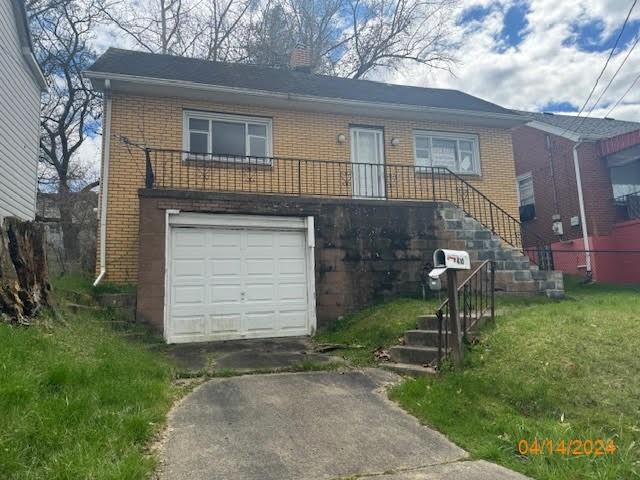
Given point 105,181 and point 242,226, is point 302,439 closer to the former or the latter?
point 242,226

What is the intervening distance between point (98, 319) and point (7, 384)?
176 inches

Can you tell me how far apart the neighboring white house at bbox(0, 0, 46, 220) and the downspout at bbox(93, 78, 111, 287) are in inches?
81.1

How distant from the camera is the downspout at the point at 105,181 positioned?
29.8 ft

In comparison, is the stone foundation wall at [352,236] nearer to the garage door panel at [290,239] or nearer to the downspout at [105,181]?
the garage door panel at [290,239]

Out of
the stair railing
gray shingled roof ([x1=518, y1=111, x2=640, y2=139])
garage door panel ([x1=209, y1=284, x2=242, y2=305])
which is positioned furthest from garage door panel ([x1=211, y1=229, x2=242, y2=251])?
gray shingled roof ([x1=518, y1=111, x2=640, y2=139])

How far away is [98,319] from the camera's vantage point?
770 centimetres

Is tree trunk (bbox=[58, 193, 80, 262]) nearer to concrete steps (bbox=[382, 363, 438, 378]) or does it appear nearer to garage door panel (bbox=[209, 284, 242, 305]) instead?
garage door panel (bbox=[209, 284, 242, 305])

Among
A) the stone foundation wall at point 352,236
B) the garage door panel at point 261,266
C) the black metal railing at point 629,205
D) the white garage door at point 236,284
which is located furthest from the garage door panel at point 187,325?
the black metal railing at point 629,205

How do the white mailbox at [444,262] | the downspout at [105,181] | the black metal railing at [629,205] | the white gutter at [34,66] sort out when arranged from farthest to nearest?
the black metal railing at [629,205] < the white gutter at [34,66] < the downspout at [105,181] < the white mailbox at [444,262]

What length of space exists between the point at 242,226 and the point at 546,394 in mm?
6246

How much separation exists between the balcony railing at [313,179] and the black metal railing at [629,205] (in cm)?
500

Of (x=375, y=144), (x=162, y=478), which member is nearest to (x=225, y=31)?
(x=375, y=144)

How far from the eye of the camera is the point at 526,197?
1733 centimetres
